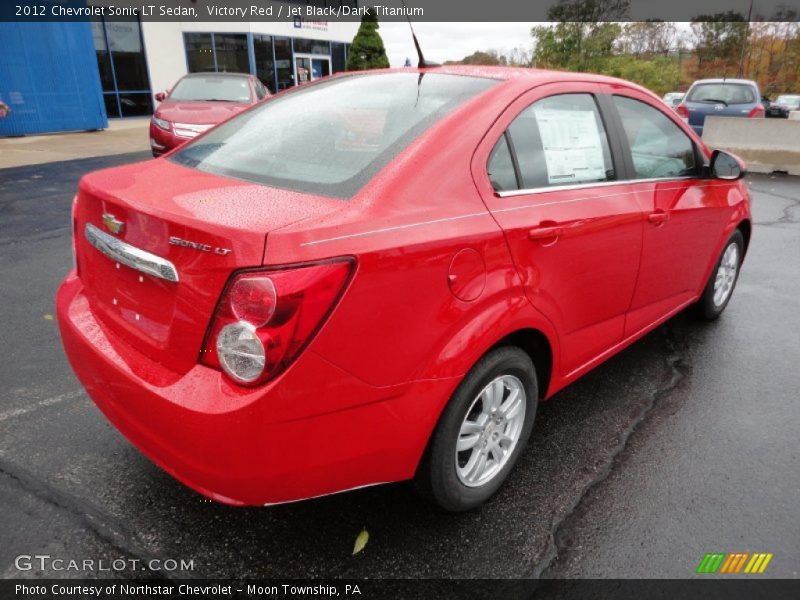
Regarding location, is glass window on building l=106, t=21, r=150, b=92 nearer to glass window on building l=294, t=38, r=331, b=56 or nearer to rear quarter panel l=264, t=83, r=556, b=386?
glass window on building l=294, t=38, r=331, b=56

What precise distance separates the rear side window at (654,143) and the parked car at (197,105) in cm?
674

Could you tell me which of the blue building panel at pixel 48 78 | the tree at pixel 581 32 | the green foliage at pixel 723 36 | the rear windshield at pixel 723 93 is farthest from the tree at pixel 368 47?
the green foliage at pixel 723 36

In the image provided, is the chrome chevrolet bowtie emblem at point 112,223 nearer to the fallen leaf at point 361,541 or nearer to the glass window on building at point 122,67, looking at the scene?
the fallen leaf at point 361,541

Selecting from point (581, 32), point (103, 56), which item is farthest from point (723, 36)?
point (103, 56)

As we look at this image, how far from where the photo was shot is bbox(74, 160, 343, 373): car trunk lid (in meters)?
1.71

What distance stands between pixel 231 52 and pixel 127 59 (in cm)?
480

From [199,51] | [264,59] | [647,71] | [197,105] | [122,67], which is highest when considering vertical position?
[199,51]

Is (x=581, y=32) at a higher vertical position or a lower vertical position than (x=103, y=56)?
higher

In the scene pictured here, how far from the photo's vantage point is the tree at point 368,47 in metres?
25.7

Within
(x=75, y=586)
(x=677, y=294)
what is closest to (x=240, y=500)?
(x=75, y=586)

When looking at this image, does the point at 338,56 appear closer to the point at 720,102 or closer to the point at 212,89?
the point at 212,89

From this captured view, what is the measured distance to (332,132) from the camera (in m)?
2.40

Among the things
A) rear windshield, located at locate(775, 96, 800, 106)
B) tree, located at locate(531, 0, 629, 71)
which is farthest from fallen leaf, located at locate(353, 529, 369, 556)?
rear windshield, located at locate(775, 96, 800, 106)

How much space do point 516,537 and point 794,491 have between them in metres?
1.29
